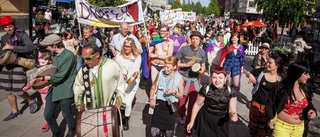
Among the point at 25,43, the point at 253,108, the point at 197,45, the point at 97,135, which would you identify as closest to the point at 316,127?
the point at 253,108

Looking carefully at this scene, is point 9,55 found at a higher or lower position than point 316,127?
higher

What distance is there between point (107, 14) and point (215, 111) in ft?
15.4

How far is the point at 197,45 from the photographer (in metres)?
5.20

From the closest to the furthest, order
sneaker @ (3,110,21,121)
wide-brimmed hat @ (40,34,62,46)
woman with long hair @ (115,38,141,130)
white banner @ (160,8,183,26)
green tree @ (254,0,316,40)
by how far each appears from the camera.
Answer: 1. wide-brimmed hat @ (40,34,62,46)
2. woman with long hair @ (115,38,141,130)
3. sneaker @ (3,110,21,121)
4. green tree @ (254,0,316,40)
5. white banner @ (160,8,183,26)

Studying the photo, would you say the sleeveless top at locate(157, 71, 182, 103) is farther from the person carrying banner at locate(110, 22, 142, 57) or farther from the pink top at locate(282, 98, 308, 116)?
the person carrying banner at locate(110, 22, 142, 57)

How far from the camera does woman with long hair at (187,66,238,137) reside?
3.28 m

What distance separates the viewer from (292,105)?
130 inches

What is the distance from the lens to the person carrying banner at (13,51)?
4752 millimetres

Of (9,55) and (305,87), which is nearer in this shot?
(305,87)

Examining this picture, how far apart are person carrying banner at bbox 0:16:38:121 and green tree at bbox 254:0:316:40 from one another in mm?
12450

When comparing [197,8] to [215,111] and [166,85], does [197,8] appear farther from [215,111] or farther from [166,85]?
[215,111]

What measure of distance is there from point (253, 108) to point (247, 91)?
12.5 ft

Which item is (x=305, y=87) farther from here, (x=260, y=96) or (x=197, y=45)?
(x=197, y=45)

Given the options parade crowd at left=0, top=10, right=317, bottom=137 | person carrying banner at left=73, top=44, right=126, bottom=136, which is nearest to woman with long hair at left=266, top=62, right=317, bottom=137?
parade crowd at left=0, top=10, right=317, bottom=137
